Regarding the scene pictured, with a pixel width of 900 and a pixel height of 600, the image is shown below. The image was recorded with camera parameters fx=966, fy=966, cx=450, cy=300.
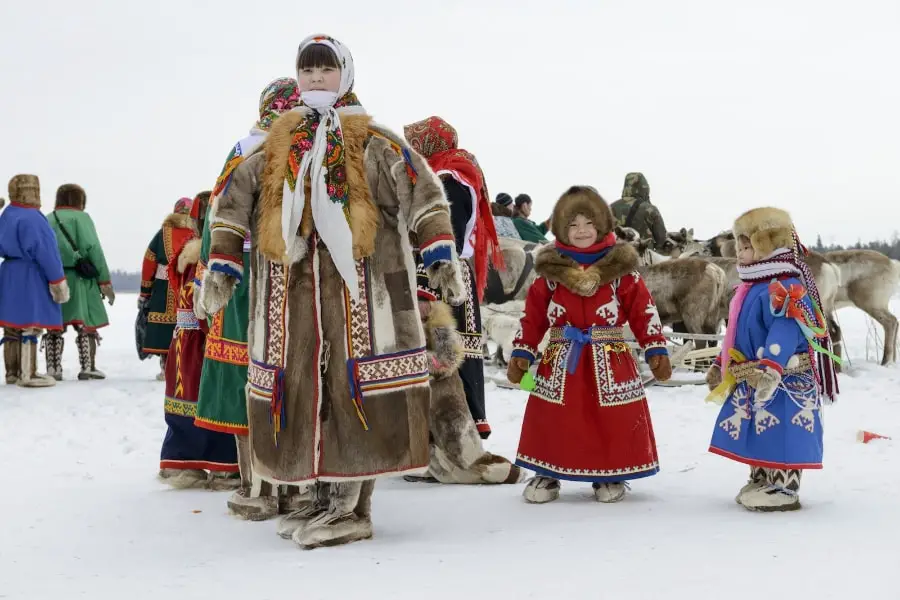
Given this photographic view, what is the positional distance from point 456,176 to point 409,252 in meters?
1.23

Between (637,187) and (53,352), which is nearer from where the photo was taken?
(53,352)

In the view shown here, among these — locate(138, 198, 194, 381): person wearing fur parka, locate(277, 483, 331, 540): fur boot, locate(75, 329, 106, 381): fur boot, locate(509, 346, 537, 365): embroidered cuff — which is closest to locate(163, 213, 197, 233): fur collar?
locate(138, 198, 194, 381): person wearing fur parka

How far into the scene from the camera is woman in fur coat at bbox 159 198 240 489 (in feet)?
15.7

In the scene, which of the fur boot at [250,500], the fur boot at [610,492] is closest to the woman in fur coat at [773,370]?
the fur boot at [610,492]

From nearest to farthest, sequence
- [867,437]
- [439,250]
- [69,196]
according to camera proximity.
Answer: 1. [439,250]
2. [867,437]
3. [69,196]

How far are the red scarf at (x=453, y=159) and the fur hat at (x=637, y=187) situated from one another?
18.6ft

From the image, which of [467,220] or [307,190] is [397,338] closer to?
[307,190]

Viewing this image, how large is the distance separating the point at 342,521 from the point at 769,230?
2.08 metres

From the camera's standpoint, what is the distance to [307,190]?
3.54 meters

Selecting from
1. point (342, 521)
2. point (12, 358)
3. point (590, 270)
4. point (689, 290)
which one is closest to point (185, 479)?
point (342, 521)

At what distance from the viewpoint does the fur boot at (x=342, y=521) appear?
3455 millimetres

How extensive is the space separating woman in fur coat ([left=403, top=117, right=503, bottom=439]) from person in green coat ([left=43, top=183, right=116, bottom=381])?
19.4 ft

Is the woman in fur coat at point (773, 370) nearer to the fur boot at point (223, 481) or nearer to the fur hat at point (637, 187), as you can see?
the fur boot at point (223, 481)

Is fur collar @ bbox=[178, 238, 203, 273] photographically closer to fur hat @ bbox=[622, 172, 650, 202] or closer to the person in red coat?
the person in red coat
